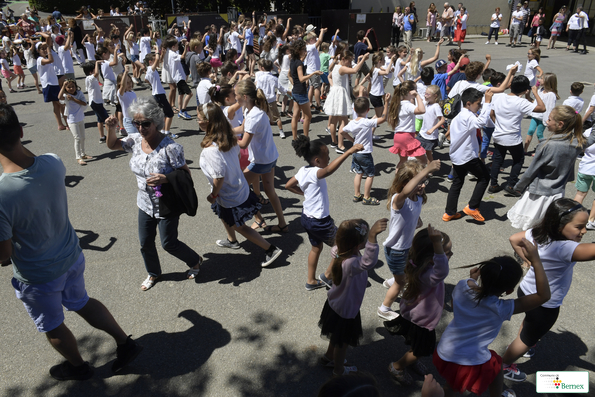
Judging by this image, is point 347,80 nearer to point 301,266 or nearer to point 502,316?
point 301,266

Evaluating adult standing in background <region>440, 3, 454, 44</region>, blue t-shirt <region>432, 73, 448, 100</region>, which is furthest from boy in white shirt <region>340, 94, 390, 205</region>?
adult standing in background <region>440, 3, 454, 44</region>

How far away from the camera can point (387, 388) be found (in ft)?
10.2

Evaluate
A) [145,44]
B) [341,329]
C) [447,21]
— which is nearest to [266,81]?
[341,329]

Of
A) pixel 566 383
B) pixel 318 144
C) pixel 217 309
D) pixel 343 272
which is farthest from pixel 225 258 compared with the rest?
pixel 566 383

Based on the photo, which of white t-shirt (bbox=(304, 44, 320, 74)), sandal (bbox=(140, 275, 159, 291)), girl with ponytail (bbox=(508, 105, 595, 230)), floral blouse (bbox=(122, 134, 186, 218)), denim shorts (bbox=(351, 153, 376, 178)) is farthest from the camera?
white t-shirt (bbox=(304, 44, 320, 74))

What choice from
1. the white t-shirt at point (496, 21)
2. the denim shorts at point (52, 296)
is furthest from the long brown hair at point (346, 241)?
the white t-shirt at point (496, 21)

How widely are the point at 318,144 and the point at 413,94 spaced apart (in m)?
2.75

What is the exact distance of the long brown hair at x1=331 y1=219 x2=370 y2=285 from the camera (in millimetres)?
2854

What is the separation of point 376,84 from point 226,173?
5.55 metres

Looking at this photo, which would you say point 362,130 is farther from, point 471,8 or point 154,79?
point 471,8

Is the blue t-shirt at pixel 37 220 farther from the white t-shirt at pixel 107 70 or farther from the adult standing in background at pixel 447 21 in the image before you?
the adult standing in background at pixel 447 21

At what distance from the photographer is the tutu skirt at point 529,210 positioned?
4309 mm

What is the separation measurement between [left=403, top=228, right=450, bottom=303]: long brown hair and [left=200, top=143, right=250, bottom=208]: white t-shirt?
207 cm

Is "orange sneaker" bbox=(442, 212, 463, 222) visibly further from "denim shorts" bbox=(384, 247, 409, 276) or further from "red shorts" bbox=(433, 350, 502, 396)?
"red shorts" bbox=(433, 350, 502, 396)
